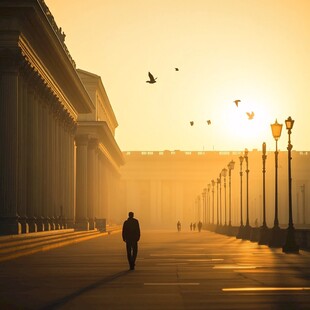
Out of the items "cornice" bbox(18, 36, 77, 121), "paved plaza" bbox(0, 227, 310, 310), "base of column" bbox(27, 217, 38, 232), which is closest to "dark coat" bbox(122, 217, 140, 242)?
"paved plaza" bbox(0, 227, 310, 310)

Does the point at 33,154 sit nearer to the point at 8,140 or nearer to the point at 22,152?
the point at 22,152

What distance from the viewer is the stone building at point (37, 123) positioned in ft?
170

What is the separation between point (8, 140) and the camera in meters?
51.8

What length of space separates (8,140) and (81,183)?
185ft

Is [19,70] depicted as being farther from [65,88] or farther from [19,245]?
[65,88]

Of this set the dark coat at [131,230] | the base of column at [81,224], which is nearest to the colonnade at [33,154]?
the base of column at [81,224]

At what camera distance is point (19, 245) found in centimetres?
4600

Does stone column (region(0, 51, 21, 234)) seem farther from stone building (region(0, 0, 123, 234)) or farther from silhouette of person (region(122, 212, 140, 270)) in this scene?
silhouette of person (region(122, 212, 140, 270))

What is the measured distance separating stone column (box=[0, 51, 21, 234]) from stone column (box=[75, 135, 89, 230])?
5199cm

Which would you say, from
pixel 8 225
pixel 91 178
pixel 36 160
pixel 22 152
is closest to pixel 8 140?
pixel 8 225

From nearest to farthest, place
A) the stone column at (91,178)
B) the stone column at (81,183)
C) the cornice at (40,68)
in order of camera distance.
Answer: the cornice at (40,68) < the stone column at (81,183) < the stone column at (91,178)

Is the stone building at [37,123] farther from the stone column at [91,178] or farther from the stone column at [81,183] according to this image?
the stone column at [91,178]

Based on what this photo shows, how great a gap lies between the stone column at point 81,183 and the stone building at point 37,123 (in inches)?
4.3

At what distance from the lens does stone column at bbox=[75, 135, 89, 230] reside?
→ 346 ft
